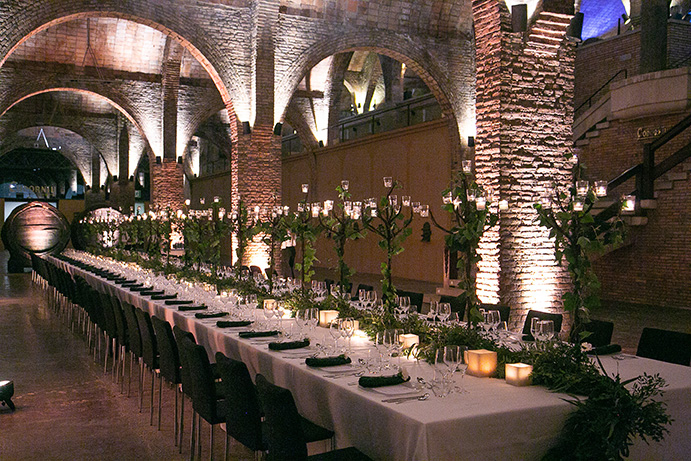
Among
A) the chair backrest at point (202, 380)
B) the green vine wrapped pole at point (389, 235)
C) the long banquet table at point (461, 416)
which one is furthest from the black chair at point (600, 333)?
the chair backrest at point (202, 380)

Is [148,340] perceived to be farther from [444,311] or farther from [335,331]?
[444,311]

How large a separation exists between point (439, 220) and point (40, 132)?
Answer: 841 inches

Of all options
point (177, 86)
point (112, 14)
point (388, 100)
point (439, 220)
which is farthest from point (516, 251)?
point (177, 86)

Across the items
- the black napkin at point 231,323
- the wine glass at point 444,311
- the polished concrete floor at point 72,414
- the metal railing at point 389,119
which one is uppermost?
the metal railing at point 389,119

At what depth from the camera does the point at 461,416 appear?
9.00 feet

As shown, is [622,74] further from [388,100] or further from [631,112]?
[388,100]

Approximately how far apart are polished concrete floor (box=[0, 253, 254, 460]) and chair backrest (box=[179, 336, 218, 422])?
2.11 ft

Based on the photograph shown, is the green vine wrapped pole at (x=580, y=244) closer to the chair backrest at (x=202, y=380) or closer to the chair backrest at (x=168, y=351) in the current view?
the chair backrest at (x=202, y=380)

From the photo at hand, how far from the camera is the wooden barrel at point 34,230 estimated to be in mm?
19234

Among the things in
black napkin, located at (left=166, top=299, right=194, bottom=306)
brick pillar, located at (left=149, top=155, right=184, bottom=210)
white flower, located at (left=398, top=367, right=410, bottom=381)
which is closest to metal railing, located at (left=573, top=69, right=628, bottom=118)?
brick pillar, located at (left=149, top=155, right=184, bottom=210)

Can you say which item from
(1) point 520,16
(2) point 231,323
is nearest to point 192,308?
(2) point 231,323

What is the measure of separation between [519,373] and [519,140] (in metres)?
5.00

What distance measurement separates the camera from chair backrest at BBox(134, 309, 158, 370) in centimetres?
527

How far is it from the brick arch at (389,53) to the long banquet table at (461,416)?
11867mm
